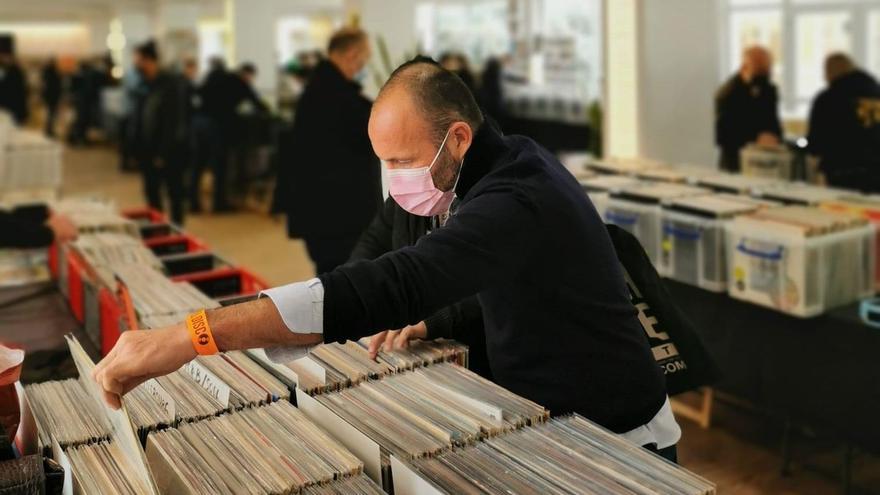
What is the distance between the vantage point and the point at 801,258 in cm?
334

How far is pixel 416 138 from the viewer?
61.9 inches

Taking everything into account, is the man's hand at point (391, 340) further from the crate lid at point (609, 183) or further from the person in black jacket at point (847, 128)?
the person in black jacket at point (847, 128)

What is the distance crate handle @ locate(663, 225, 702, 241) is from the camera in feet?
12.3

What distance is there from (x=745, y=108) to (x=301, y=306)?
19.0ft

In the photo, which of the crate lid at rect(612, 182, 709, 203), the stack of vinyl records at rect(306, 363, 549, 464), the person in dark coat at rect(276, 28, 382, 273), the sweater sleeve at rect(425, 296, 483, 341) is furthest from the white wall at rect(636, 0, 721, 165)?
the stack of vinyl records at rect(306, 363, 549, 464)

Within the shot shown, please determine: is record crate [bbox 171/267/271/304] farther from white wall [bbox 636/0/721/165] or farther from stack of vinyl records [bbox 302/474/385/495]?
white wall [bbox 636/0/721/165]

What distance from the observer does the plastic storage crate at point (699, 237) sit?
12.1ft

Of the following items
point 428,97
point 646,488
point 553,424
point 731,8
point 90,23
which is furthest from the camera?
point 90,23

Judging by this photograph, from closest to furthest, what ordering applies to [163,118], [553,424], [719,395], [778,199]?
[553,424], [778,199], [719,395], [163,118]

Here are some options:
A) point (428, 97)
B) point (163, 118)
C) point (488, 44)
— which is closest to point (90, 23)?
point (488, 44)

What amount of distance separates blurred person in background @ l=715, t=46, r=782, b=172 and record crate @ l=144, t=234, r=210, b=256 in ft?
13.7

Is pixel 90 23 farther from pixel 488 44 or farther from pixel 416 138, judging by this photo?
pixel 416 138

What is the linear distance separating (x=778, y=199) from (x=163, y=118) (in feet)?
17.5

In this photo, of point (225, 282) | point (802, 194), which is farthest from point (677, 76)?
point (225, 282)
